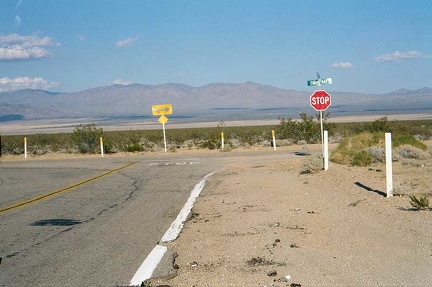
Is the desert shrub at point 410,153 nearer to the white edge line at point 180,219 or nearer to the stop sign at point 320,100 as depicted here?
the stop sign at point 320,100

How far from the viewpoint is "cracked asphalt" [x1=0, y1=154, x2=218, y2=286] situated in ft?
25.0

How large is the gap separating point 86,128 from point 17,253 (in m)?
36.8

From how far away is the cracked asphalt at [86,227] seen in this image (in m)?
7.61

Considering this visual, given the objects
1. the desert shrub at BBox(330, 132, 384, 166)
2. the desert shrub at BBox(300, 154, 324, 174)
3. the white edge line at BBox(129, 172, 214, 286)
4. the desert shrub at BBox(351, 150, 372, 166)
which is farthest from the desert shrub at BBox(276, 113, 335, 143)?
the white edge line at BBox(129, 172, 214, 286)

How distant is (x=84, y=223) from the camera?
1130 cm

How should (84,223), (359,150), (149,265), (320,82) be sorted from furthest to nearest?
(359,150) → (320,82) → (84,223) → (149,265)

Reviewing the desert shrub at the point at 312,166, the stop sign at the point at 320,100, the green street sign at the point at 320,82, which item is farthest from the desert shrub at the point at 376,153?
the green street sign at the point at 320,82

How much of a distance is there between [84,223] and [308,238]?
4712 mm

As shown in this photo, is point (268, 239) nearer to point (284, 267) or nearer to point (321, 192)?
point (284, 267)

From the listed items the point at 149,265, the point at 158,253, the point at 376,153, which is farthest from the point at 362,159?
the point at 149,265

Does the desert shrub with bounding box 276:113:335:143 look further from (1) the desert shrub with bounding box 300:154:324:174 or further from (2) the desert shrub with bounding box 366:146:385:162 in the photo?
(1) the desert shrub with bounding box 300:154:324:174

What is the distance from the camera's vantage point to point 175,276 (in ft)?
23.6

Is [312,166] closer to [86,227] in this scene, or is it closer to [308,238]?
[86,227]

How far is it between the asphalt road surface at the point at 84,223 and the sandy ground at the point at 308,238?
74 centimetres
